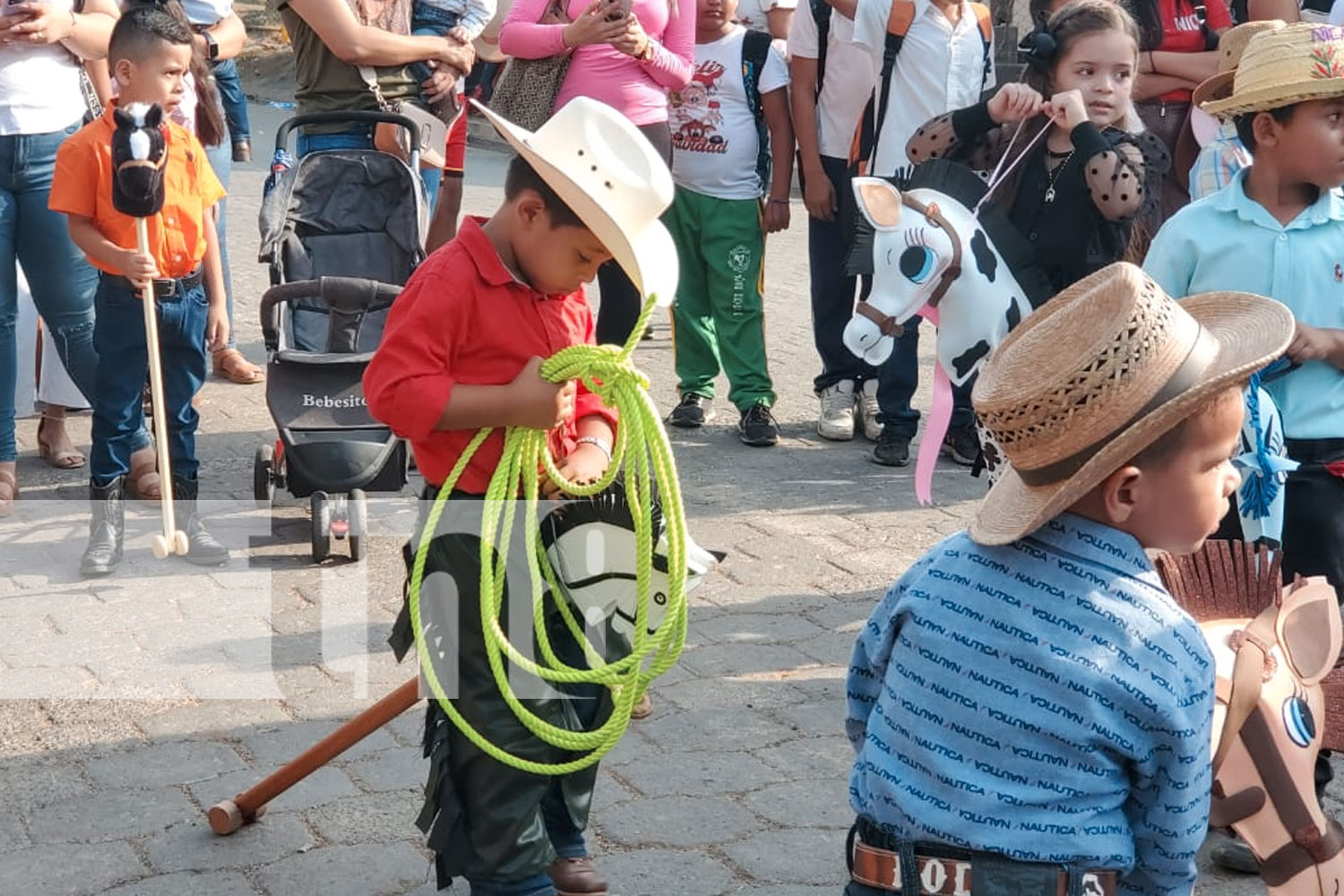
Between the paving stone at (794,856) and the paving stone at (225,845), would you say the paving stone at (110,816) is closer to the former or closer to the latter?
the paving stone at (225,845)

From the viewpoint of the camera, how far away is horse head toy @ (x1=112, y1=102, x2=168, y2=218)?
207 inches

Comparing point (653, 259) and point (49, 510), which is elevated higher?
point (653, 259)

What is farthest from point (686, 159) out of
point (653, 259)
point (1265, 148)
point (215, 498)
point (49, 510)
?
point (653, 259)

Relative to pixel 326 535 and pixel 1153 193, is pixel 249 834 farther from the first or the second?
pixel 1153 193

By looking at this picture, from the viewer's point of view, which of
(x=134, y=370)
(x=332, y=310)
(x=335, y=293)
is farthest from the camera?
(x=332, y=310)

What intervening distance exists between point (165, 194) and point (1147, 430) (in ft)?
13.4

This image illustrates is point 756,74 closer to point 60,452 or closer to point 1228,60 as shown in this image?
point 1228,60

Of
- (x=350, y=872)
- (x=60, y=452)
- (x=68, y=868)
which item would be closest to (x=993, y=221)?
(x=350, y=872)

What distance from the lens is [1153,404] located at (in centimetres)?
229

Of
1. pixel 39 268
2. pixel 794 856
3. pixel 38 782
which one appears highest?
pixel 39 268

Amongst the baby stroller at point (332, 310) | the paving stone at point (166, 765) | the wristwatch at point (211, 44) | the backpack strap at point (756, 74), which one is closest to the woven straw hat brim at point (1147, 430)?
the paving stone at point (166, 765)

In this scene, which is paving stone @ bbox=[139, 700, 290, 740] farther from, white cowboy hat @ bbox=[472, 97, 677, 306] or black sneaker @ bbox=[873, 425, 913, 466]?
black sneaker @ bbox=[873, 425, 913, 466]

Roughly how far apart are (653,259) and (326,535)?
2.70 m

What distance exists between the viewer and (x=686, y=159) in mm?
7180
